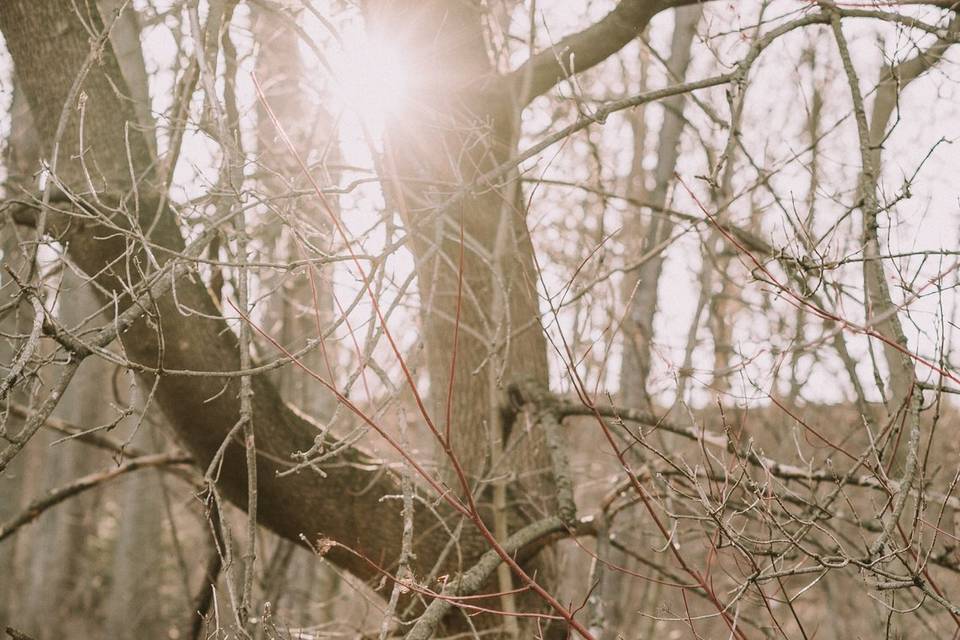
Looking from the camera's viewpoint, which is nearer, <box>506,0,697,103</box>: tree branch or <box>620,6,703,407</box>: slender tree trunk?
<box>506,0,697,103</box>: tree branch

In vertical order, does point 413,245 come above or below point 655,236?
below

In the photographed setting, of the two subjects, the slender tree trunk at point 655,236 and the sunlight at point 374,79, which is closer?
the sunlight at point 374,79

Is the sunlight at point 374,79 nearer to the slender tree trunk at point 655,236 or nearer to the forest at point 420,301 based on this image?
the forest at point 420,301

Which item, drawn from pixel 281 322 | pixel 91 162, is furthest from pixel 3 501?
pixel 91 162

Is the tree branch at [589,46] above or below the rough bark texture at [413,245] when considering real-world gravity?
above

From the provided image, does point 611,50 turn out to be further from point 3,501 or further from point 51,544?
point 51,544

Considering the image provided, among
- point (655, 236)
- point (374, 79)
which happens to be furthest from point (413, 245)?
point (655, 236)

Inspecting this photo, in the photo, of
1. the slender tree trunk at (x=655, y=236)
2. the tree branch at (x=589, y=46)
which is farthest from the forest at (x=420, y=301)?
the slender tree trunk at (x=655, y=236)

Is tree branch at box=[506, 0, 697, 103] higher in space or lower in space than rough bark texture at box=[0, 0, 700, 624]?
higher

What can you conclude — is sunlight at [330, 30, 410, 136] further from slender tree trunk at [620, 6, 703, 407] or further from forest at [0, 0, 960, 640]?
slender tree trunk at [620, 6, 703, 407]

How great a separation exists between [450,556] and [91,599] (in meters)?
12.3

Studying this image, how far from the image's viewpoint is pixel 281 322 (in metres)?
6.59

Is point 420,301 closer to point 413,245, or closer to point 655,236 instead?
point 413,245

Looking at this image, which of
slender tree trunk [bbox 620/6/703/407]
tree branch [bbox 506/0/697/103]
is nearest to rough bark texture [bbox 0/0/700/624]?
tree branch [bbox 506/0/697/103]
